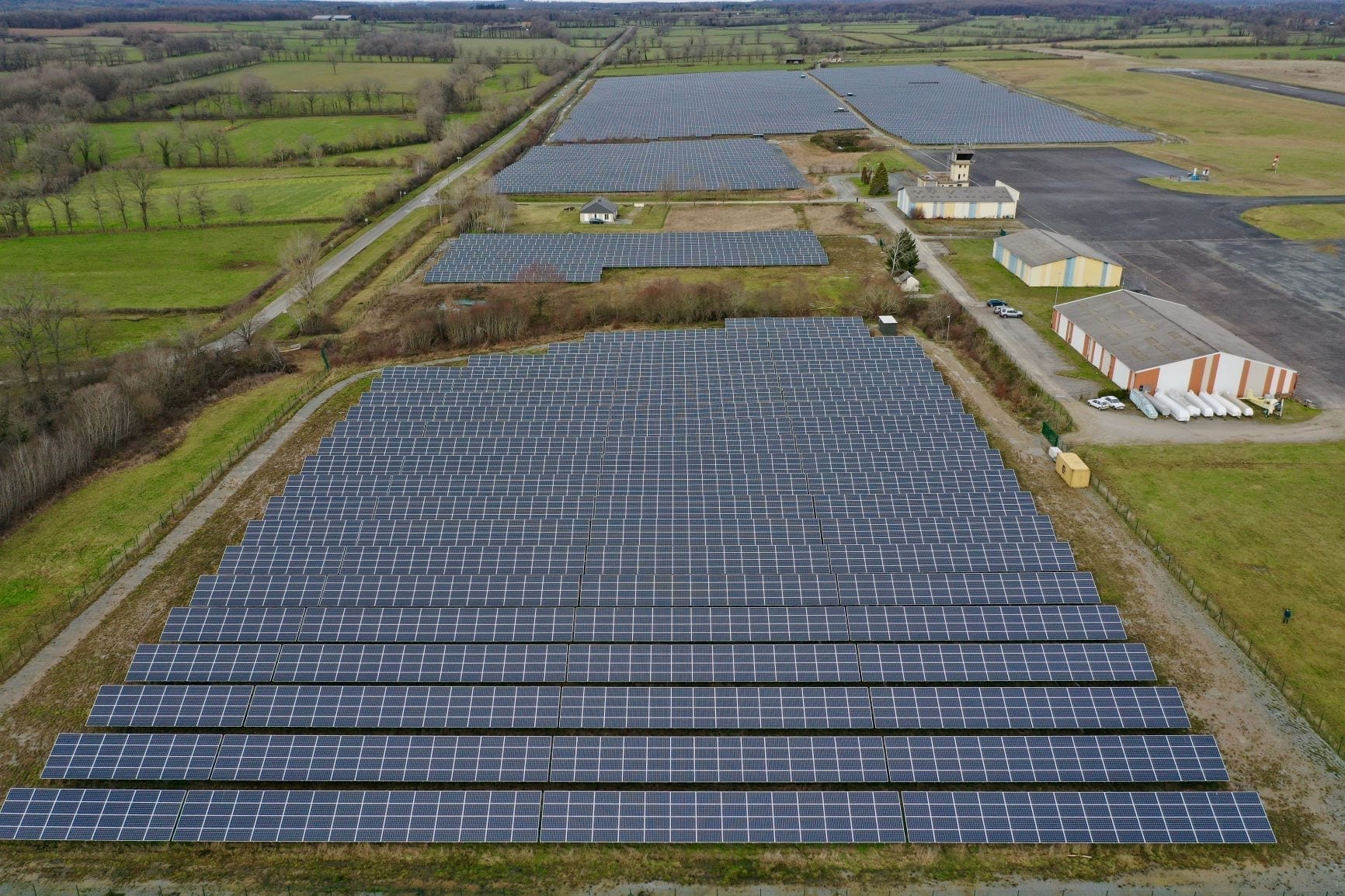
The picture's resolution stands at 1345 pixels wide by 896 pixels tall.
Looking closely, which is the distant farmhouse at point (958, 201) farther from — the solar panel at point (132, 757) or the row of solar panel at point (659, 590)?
the solar panel at point (132, 757)

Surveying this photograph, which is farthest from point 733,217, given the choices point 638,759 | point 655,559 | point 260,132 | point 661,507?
point 260,132

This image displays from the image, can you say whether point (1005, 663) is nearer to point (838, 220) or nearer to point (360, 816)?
point (360, 816)

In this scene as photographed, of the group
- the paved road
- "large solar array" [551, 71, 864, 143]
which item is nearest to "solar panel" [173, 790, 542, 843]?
the paved road

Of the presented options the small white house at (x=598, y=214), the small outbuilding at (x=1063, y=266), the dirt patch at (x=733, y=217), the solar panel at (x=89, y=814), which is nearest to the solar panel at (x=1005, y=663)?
the solar panel at (x=89, y=814)

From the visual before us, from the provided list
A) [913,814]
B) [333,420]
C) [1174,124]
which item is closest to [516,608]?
[913,814]

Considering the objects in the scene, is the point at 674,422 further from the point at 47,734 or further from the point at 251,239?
the point at 251,239
